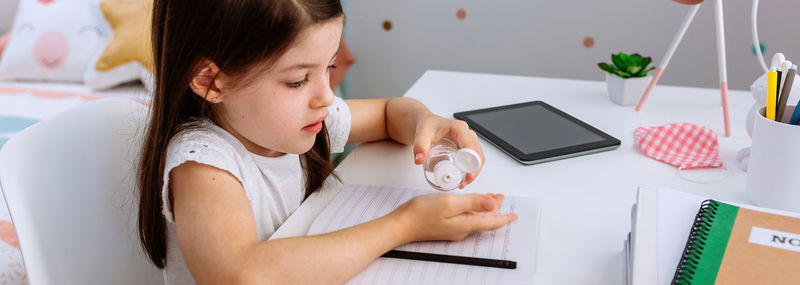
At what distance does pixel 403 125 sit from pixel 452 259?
1.16 ft

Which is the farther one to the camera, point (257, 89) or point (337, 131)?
point (337, 131)

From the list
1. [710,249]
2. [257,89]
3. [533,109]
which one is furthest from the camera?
[533,109]

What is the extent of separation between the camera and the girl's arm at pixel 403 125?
90 centimetres

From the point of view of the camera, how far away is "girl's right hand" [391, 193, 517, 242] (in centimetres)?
69

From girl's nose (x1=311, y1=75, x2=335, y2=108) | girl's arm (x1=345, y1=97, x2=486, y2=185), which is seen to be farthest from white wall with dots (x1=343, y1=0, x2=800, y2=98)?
girl's nose (x1=311, y1=75, x2=335, y2=108)

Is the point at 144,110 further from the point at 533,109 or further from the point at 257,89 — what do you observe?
the point at 533,109

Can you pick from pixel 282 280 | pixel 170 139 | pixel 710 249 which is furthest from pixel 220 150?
pixel 710 249

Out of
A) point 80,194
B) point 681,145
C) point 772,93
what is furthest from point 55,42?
point 772,93

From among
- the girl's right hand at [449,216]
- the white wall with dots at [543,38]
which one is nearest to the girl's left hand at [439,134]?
the girl's right hand at [449,216]

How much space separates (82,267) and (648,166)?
30.6 inches

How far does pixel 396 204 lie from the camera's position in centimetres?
79

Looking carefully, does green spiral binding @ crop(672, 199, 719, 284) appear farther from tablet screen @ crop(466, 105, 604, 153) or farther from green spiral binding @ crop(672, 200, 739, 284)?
tablet screen @ crop(466, 105, 604, 153)

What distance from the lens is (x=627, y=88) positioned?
1152 mm

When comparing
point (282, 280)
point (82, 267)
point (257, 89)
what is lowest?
point (82, 267)
